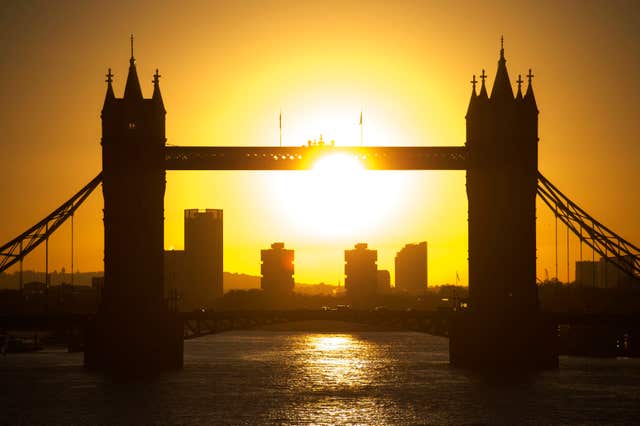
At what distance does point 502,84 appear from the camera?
373 ft

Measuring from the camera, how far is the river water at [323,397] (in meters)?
86.1

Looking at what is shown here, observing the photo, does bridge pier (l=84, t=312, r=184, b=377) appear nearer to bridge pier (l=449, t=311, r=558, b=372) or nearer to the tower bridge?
the tower bridge

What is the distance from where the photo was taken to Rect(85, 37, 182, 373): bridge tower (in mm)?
108500

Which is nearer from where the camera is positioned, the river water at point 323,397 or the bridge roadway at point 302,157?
the river water at point 323,397

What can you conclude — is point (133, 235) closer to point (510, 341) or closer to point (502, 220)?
point (502, 220)

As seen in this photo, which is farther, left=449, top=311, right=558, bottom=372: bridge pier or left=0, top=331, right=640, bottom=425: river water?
left=449, top=311, right=558, bottom=372: bridge pier

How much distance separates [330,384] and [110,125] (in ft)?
95.5

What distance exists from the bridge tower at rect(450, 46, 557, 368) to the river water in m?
3.87

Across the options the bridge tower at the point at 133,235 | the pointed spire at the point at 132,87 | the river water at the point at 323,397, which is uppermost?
the pointed spire at the point at 132,87

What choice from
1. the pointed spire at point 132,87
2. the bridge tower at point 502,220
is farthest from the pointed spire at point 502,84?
the pointed spire at point 132,87

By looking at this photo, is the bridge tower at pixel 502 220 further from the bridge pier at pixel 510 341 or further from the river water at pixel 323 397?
the river water at pixel 323 397

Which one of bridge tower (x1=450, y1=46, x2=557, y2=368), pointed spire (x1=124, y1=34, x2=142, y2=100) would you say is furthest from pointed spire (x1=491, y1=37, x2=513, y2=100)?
pointed spire (x1=124, y1=34, x2=142, y2=100)

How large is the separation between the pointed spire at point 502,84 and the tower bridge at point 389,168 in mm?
85

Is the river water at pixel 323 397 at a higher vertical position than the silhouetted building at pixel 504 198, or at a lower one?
lower
